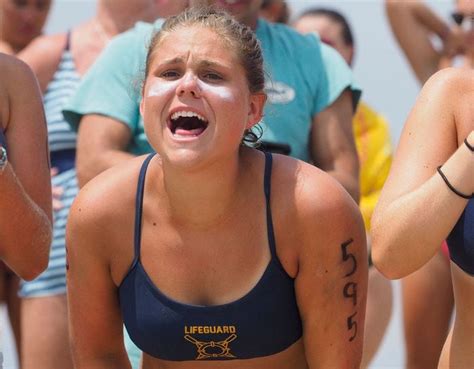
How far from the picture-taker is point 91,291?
3.84 metres

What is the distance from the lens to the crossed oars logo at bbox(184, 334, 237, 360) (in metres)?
3.69

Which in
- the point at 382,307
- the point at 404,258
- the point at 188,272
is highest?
the point at 404,258

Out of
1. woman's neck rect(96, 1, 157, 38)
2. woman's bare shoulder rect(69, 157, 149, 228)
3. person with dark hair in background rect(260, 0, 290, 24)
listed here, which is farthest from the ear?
person with dark hair in background rect(260, 0, 290, 24)

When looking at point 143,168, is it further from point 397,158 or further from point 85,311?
point 397,158

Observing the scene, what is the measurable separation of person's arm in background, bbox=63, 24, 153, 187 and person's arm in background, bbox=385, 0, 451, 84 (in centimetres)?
142

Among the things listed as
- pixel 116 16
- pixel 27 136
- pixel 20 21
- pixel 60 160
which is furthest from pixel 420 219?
pixel 20 21

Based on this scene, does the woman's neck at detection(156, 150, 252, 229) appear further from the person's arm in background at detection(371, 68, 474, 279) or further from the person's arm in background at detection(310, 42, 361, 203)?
the person's arm in background at detection(310, 42, 361, 203)

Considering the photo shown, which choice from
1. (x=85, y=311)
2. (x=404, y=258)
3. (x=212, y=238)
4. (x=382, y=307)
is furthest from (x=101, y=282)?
(x=382, y=307)

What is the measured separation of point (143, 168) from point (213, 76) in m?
0.34

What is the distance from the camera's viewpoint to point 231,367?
148 inches

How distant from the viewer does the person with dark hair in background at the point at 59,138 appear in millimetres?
4891

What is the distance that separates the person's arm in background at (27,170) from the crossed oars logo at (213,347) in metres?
0.59

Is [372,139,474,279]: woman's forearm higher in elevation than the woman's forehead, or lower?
lower

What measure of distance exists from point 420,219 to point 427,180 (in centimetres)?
14
